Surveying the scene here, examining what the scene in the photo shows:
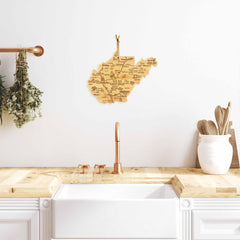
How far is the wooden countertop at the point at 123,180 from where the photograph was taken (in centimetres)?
145

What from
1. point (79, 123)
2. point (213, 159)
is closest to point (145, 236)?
point (213, 159)

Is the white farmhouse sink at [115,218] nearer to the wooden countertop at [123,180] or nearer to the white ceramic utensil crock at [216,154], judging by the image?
the wooden countertop at [123,180]

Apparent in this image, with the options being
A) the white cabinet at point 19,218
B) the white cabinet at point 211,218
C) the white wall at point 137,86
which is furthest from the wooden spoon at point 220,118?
the white cabinet at point 19,218

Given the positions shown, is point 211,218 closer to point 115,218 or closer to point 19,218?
point 115,218

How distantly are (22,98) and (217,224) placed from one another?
1.20 metres

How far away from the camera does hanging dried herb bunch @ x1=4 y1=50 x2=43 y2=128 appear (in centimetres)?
184

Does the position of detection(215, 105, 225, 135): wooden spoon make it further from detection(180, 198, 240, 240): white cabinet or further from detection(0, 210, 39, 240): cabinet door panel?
detection(0, 210, 39, 240): cabinet door panel

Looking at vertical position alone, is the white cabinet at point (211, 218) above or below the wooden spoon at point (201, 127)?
below

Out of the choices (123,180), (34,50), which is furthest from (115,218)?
(34,50)

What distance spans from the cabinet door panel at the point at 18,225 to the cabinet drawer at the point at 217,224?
699mm

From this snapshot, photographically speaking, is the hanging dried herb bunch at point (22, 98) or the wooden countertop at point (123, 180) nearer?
the wooden countertop at point (123, 180)

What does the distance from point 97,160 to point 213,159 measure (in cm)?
69

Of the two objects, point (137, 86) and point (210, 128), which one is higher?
point (137, 86)

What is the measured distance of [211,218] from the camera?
56.8 inches
